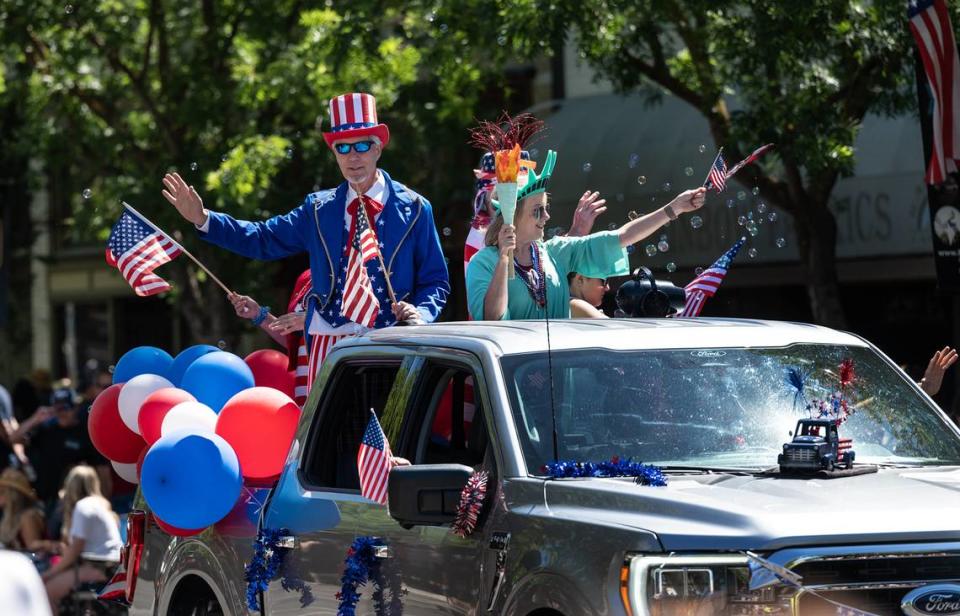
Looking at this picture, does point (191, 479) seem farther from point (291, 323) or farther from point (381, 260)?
point (291, 323)

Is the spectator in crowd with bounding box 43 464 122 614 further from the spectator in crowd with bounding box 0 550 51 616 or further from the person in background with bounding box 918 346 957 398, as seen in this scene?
the spectator in crowd with bounding box 0 550 51 616

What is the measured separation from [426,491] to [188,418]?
2.46 m

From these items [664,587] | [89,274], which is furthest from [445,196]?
[664,587]

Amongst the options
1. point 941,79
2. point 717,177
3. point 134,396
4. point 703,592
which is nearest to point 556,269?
point 717,177

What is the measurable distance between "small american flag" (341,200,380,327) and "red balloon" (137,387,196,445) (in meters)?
0.81

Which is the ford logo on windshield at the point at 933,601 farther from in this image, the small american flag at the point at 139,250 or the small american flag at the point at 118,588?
the small american flag at the point at 139,250

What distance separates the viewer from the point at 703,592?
4.63 meters

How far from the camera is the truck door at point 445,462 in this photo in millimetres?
5391

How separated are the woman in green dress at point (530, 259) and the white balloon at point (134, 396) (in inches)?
68.9

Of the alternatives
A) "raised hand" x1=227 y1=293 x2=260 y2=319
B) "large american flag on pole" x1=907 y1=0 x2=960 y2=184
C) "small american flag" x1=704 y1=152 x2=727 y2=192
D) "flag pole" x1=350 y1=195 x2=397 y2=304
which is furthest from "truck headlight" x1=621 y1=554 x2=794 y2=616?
"large american flag on pole" x1=907 y1=0 x2=960 y2=184

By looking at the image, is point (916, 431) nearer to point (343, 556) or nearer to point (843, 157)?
point (343, 556)

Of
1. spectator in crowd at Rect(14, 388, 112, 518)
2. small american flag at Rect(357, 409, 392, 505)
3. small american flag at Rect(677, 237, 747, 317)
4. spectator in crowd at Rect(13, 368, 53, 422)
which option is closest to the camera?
small american flag at Rect(357, 409, 392, 505)

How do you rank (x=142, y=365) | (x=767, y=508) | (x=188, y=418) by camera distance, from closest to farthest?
(x=767, y=508), (x=188, y=418), (x=142, y=365)

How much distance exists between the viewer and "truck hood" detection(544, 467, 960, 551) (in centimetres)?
462
